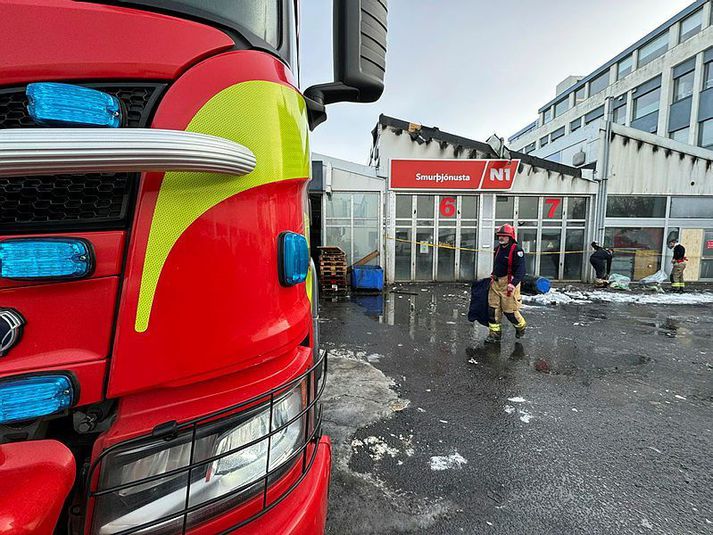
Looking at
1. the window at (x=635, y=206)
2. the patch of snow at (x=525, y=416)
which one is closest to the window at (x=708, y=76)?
the window at (x=635, y=206)

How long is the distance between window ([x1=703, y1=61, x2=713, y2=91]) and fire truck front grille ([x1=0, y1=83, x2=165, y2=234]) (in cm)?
3016

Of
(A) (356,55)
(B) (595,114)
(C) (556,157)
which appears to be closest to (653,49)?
(B) (595,114)

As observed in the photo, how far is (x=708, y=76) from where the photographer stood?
65.9 feet

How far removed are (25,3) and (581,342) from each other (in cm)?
706

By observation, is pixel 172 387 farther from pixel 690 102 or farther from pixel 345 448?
pixel 690 102

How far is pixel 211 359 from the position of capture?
37.6 inches

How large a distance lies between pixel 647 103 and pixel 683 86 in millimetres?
2978

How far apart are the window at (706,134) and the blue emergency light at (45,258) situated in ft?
98.6

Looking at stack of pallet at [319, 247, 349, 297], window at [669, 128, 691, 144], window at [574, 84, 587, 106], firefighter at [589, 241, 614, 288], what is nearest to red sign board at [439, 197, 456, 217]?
stack of pallet at [319, 247, 349, 297]

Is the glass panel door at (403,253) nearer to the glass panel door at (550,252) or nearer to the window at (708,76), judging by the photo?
the glass panel door at (550,252)

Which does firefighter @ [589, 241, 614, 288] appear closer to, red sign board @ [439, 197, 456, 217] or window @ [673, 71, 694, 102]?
red sign board @ [439, 197, 456, 217]

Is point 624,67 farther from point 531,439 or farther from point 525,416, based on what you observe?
point 531,439

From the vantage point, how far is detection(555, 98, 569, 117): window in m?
35.8

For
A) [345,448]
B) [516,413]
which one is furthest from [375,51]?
[516,413]
